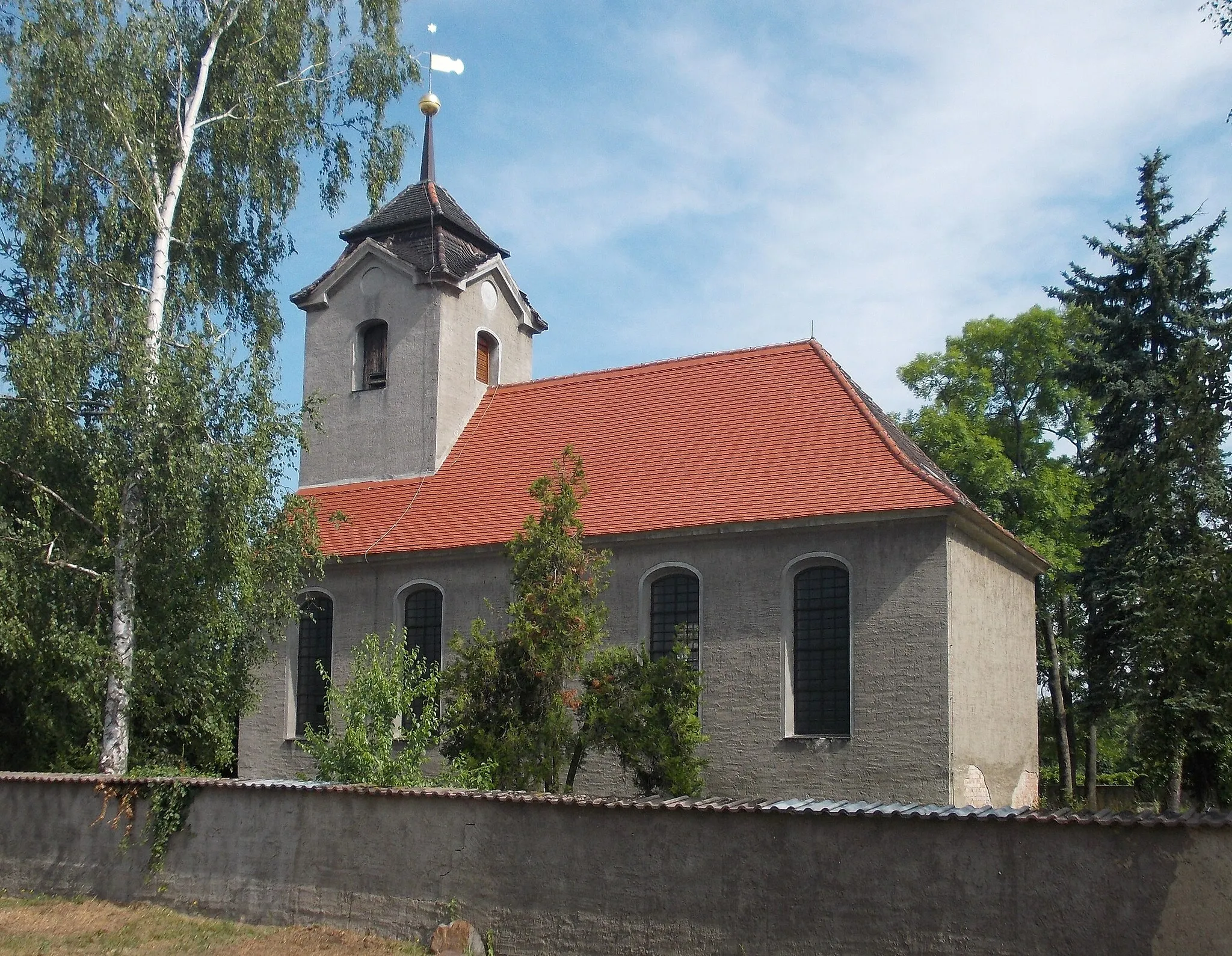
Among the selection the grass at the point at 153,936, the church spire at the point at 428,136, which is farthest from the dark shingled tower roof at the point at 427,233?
the grass at the point at 153,936

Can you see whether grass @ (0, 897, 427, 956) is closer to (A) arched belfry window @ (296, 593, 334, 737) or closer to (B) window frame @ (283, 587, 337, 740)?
(B) window frame @ (283, 587, 337, 740)

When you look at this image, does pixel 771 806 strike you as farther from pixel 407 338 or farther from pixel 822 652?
pixel 407 338

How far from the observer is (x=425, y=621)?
21141 millimetres

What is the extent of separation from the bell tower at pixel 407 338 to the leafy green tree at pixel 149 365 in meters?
3.59

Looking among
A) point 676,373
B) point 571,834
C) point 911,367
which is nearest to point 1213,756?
point 676,373

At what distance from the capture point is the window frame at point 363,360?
24.6m

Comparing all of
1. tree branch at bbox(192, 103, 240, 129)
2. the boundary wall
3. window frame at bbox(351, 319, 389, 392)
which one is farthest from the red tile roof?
the boundary wall

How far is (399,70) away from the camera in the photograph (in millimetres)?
21672

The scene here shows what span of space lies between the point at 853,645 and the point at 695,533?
2.81m

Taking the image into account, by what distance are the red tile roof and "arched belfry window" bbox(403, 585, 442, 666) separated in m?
0.90

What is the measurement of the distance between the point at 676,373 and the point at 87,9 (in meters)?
10.8

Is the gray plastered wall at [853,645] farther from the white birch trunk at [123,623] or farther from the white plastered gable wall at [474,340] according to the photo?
the white birch trunk at [123,623]

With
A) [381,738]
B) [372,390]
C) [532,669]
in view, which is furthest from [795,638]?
[372,390]

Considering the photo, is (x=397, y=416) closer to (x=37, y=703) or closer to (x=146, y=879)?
(x=37, y=703)
